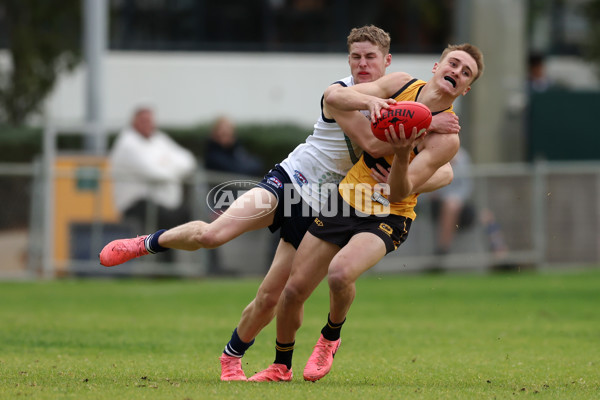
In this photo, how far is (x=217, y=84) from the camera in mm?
26266

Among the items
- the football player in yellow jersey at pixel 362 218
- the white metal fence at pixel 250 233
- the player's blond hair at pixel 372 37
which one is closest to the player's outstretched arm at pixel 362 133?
the football player in yellow jersey at pixel 362 218

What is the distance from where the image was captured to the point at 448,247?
1677 cm

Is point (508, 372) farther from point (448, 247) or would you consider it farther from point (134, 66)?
point (134, 66)

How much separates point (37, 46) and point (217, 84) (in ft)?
16.6

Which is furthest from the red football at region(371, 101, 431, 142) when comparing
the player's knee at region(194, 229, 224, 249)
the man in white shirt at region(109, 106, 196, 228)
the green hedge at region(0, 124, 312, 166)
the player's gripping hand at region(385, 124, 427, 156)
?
the green hedge at region(0, 124, 312, 166)

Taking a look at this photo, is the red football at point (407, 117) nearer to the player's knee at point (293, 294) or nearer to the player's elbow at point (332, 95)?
the player's elbow at point (332, 95)

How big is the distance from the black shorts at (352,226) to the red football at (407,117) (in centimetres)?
73

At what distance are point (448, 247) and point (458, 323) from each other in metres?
5.22

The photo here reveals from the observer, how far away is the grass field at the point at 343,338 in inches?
273

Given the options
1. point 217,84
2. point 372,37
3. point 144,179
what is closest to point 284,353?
point 372,37

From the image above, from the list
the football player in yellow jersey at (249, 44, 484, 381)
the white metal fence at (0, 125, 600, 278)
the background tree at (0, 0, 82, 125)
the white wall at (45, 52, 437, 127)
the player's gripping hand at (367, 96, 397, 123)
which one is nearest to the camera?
the player's gripping hand at (367, 96, 397, 123)

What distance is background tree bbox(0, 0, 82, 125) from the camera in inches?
885

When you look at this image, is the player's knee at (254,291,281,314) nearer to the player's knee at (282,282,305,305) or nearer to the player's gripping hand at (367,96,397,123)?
the player's knee at (282,282,305,305)

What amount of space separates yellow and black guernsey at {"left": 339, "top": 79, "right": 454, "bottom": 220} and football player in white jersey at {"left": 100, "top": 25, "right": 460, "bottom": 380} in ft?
0.56
